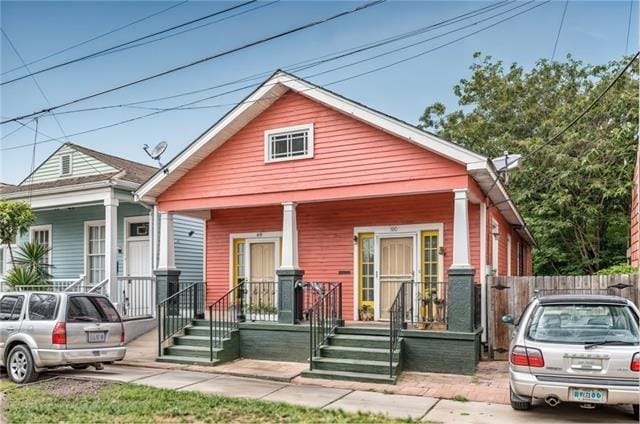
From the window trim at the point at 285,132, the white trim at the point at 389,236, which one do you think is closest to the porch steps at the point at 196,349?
the white trim at the point at 389,236

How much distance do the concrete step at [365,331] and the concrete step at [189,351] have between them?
97.9 inches

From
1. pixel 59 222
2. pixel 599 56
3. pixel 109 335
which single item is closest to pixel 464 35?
pixel 109 335

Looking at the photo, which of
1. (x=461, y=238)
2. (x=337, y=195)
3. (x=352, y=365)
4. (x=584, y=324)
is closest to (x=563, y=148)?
(x=461, y=238)

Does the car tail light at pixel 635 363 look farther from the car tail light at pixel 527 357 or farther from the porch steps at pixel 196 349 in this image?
the porch steps at pixel 196 349

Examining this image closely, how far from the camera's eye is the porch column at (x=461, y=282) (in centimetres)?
916

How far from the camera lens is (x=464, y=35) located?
1111cm

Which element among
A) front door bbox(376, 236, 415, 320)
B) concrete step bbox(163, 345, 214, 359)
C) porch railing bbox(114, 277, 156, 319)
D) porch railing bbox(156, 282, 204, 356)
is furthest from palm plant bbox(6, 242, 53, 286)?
front door bbox(376, 236, 415, 320)

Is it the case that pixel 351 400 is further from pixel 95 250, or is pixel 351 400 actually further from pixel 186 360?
pixel 95 250

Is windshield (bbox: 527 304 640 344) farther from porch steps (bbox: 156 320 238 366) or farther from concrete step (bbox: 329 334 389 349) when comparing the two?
porch steps (bbox: 156 320 238 366)

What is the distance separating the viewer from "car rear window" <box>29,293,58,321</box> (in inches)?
334

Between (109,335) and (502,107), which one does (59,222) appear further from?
(502,107)

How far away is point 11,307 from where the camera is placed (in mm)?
8852

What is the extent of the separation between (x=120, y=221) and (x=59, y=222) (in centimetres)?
275

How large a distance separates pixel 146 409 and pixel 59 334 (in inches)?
101
